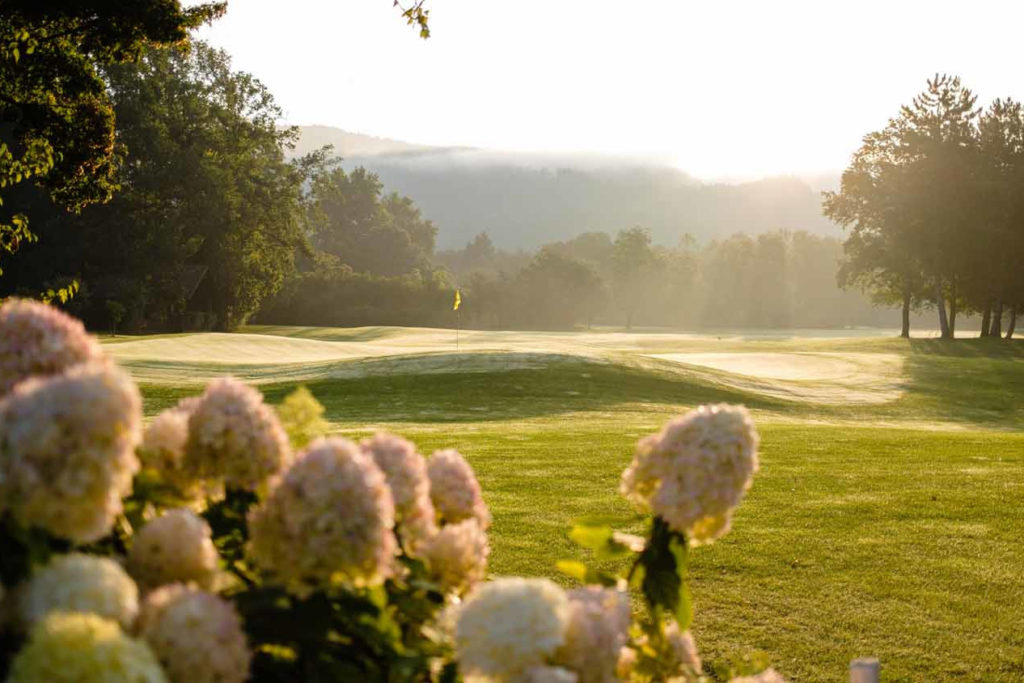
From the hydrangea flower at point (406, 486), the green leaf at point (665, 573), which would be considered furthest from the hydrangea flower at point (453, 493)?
the green leaf at point (665, 573)

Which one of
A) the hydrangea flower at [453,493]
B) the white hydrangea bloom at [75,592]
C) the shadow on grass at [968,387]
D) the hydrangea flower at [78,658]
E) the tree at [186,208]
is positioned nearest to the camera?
the hydrangea flower at [78,658]

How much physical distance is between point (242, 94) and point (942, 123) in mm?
36908

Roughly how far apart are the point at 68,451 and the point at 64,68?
14.1 metres

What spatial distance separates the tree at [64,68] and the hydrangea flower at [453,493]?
12336 millimetres

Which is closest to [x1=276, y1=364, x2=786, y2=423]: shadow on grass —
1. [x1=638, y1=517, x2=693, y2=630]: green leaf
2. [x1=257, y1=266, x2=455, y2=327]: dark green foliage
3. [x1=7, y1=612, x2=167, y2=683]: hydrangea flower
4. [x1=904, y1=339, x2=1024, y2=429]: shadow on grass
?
[x1=904, y1=339, x2=1024, y2=429]: shadow on grass

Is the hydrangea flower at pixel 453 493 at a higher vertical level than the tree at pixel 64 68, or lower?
lower

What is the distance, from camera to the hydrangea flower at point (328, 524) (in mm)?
1304

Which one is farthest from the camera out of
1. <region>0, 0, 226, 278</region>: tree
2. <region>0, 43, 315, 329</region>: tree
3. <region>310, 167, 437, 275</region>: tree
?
<region>310, 167, 437, 275</region>: tree

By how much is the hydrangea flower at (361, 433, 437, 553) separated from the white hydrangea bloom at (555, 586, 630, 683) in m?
0.42

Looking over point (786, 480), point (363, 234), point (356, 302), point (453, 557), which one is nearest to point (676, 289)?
point (363, 234)

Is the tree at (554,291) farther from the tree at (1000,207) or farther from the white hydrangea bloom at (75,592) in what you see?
the white hydrangea bloom at (75,592)

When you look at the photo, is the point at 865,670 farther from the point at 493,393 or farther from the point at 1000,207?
the point at 1000,207

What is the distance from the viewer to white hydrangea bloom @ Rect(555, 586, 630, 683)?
1.42 metres

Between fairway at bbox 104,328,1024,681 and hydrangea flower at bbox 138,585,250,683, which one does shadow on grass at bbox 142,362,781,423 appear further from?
hydrangea flower at bbox 138,585,250,683
